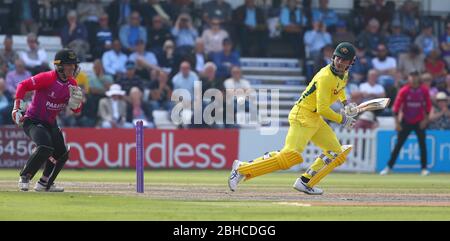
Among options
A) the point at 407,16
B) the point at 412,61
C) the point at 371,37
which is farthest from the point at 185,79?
the point at 407,16

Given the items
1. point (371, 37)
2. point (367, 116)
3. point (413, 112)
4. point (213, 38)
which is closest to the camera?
point (413, 112)

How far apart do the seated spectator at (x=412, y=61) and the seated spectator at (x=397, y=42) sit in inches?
20.8

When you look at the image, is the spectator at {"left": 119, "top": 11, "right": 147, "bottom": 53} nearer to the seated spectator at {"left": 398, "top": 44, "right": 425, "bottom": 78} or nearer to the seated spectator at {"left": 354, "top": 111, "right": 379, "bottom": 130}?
the seated spectator at {"left": 354, "top": 111, "right": 379, "bottom": 130}

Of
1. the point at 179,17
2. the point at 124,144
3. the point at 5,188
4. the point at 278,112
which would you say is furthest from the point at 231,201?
the point at 179,17

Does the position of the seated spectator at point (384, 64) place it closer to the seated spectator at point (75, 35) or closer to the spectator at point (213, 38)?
the spectator at point (213, 38)

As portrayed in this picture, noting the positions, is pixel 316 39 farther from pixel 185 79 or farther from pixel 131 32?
pixel 131 32

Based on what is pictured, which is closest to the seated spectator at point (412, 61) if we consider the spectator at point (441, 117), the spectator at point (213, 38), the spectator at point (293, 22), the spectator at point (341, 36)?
the spectator at point (341, 36)

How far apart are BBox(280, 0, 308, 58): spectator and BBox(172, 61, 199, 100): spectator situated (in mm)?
4046

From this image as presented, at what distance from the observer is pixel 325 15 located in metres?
30.0

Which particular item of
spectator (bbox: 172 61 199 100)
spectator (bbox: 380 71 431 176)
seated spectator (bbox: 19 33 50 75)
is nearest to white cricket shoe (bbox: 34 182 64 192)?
seated spectator (bbox: 19 33 50 75)

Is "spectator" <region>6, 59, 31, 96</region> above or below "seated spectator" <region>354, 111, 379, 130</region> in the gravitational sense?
above

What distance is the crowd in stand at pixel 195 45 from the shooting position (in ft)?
84.7

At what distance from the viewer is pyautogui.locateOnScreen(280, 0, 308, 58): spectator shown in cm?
2950

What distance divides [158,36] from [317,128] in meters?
13.0
